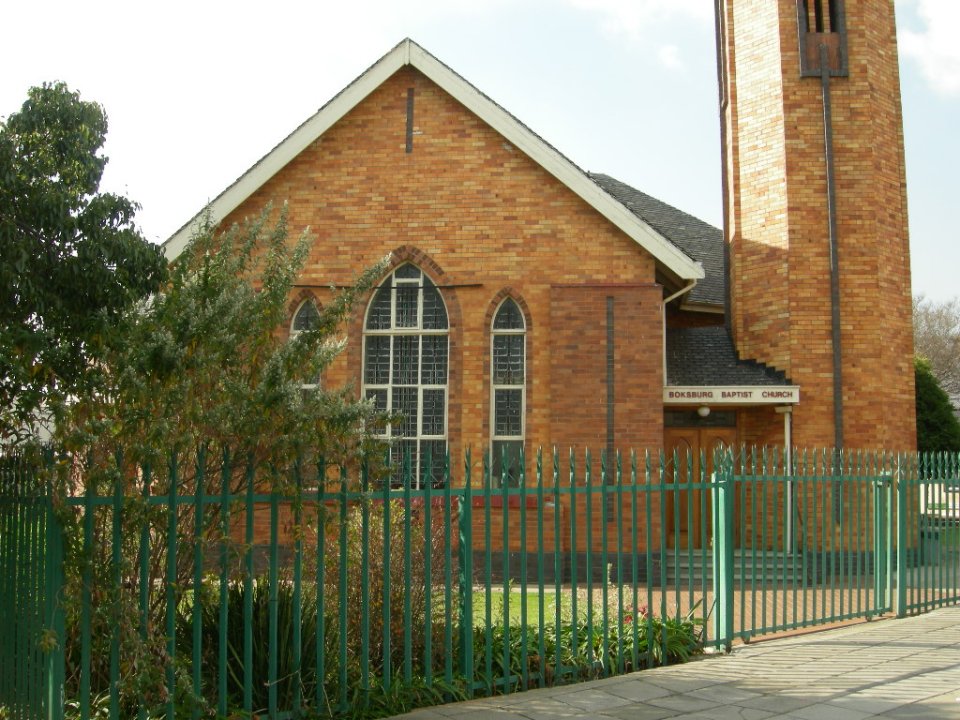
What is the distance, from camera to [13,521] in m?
5.77

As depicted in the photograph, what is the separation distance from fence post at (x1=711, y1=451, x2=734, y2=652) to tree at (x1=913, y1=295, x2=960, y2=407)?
46.5 metres

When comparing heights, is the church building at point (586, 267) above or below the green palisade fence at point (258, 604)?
above

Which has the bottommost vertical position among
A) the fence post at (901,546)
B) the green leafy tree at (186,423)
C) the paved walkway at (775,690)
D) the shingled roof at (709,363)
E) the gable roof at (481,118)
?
the paved walkway at (775,690)

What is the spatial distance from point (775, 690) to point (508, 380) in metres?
8.19

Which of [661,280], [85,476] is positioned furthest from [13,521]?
[661,280]

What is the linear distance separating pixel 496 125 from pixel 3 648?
10.8 metres

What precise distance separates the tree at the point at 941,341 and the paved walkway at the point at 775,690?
46.3 m

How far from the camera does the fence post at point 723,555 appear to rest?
8523mm

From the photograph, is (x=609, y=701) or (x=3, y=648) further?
(x=609, y=701)

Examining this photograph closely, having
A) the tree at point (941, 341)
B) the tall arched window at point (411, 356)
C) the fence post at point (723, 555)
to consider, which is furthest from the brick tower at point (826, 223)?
the tree at point (941, 341)

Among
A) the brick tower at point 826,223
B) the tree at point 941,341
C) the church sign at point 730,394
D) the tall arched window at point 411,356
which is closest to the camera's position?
the tall arched window at point 411,356

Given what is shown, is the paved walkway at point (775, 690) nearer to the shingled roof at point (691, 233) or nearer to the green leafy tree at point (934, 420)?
the shingled roof at point (691, 233)

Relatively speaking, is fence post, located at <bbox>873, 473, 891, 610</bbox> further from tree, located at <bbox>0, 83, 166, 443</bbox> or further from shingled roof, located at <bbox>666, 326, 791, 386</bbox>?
tree, located at <bbox>0, 83, 166, 443</bbox>

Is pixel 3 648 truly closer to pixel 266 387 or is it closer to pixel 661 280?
pixel 266 387
